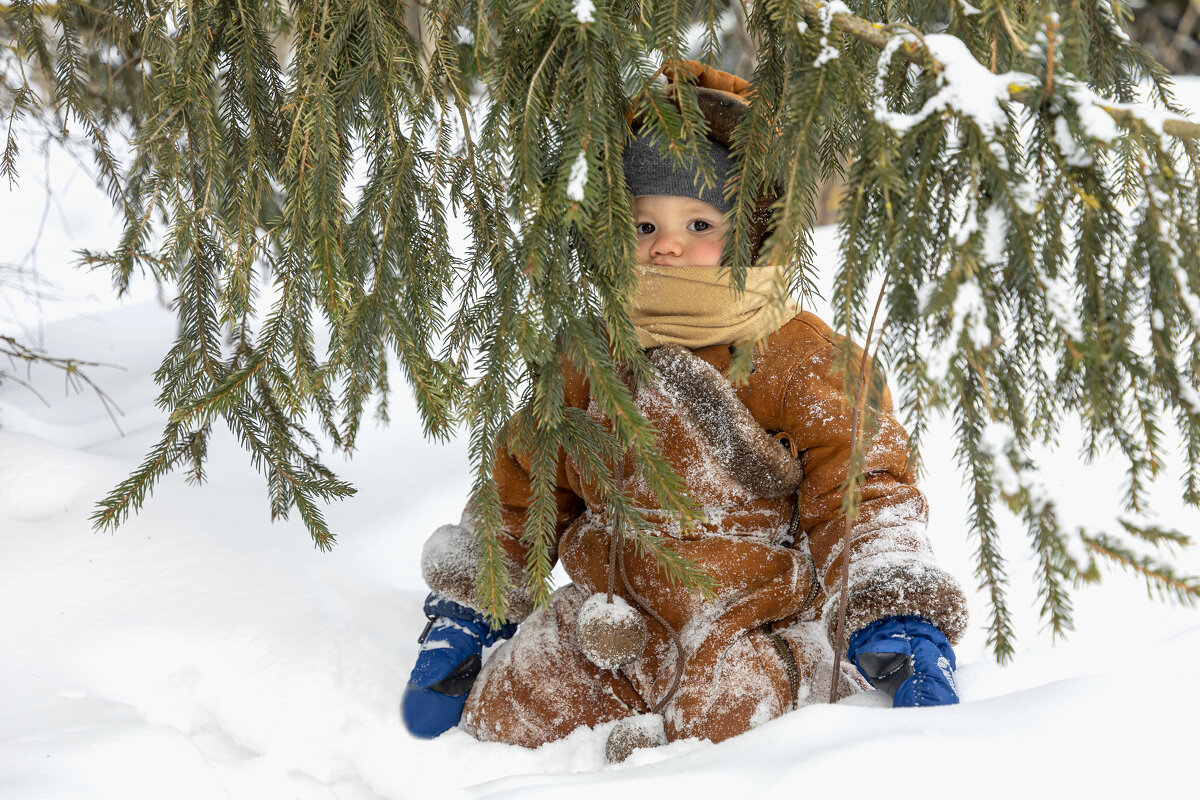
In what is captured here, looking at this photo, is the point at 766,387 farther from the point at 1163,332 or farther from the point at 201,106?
the point at 201,106

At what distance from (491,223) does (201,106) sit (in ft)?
1.58

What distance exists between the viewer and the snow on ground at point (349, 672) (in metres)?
0.99

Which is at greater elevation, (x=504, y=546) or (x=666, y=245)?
(x=666, y=245)

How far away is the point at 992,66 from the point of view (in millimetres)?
957

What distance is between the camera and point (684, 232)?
5.13 ft

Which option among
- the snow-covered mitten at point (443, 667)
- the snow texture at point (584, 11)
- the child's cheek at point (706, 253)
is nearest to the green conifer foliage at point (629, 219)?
the snow texture at point (584, 11)

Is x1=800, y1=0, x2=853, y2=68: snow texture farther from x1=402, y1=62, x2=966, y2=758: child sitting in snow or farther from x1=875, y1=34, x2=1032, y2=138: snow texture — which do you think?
x1=402, y1=62, x2=966, y2=758: child sitting in snow

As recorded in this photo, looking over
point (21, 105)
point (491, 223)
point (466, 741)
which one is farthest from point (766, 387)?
point (21, 105)

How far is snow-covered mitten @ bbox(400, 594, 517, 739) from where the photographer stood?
169cm

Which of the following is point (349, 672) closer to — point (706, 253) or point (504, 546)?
point (504, 546)

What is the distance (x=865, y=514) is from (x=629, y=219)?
0.63m

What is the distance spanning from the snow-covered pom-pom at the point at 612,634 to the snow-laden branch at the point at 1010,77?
968 millimetres

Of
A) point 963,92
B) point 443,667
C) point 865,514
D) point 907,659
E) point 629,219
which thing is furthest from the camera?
point 443,667

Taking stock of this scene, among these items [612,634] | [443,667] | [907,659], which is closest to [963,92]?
[907,659]
